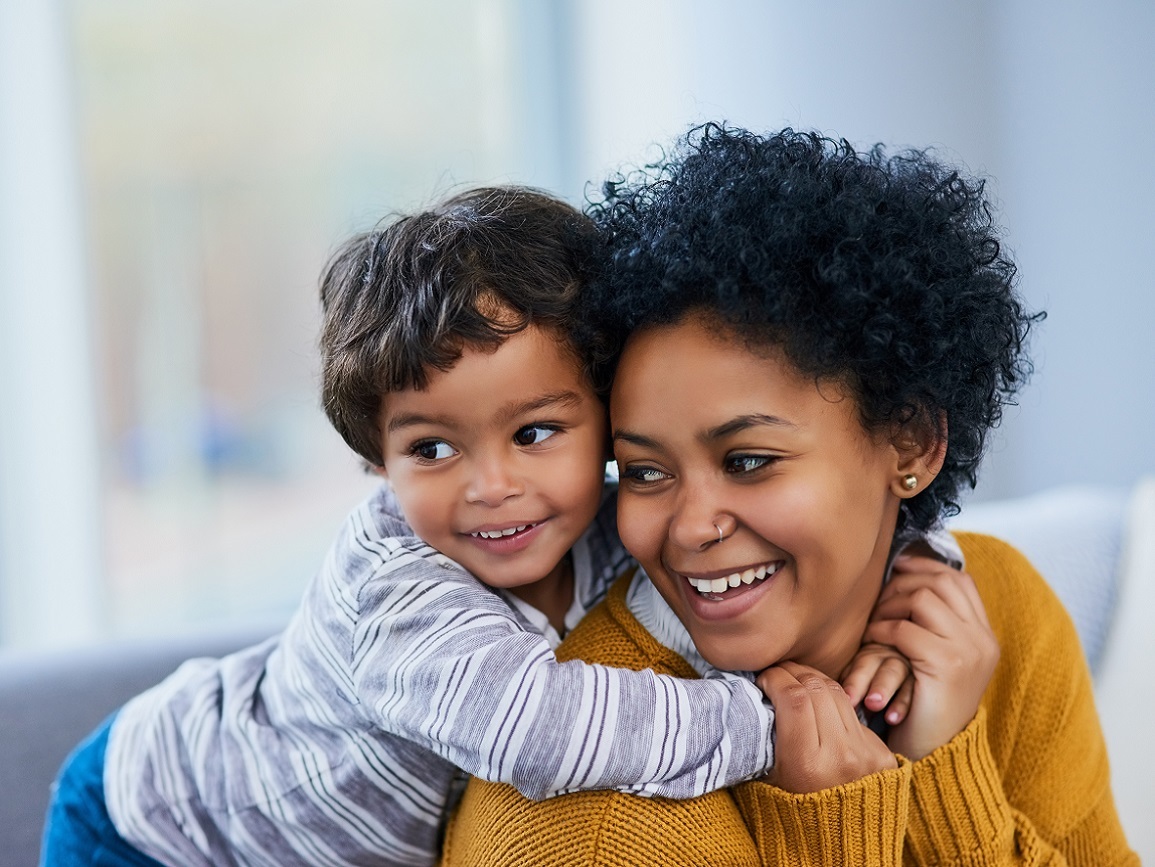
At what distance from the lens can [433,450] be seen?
1.31 m

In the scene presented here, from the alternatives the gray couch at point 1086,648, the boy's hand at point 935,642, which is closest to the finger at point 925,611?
the boy's hand at point 935,642

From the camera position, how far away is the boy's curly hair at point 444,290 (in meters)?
1.23

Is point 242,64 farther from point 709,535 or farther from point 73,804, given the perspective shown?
point 709,535

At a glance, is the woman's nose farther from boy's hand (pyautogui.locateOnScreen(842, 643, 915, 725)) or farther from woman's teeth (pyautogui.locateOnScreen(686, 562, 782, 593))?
boy's hand (pyautogui.locateOnScreen(842, 643, 915, 725))

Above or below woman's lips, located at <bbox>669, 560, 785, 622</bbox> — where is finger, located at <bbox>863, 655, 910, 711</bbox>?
below

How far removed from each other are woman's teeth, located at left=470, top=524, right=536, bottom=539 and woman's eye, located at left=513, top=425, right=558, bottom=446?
3.7 inches

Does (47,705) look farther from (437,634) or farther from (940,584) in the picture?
A: (940,584)

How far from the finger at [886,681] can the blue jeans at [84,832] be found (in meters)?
0.93

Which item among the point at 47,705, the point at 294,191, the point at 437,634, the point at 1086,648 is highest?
the point at 294,191

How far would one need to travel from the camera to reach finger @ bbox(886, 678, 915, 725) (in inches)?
48.7

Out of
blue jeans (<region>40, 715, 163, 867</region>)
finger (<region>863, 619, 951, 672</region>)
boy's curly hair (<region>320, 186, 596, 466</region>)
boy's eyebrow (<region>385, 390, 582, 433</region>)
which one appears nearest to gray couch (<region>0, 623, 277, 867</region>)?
blue jeans (<region>40, 715, 163, 867</region>)

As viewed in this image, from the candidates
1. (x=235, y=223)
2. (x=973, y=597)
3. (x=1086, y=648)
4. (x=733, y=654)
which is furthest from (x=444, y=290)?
(x=235, y=223)

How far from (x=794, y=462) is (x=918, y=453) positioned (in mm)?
202

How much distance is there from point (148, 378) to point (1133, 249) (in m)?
2.45
